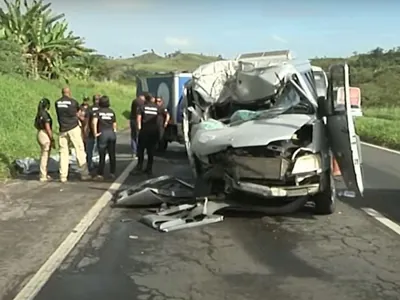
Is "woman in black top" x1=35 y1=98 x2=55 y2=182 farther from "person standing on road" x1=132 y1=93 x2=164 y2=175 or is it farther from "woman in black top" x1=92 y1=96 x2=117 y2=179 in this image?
"person standing on road" x1=132 y1=93 x2=164 y2=175

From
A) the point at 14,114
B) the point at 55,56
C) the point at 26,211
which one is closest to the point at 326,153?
the point at 26,211

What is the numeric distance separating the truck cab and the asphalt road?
10218mm

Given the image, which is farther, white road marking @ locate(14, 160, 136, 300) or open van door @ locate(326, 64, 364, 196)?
open van door @ locate(326, 64, 364, 196)

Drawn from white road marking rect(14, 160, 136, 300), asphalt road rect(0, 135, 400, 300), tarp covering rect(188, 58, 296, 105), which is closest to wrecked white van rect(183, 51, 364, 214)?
tarp covering rect(188, 58, 296, 105)

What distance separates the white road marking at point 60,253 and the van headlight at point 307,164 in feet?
9.83

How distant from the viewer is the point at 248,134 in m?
10.0

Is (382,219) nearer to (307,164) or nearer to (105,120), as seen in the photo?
(307,164)

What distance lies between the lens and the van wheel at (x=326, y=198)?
402 inches

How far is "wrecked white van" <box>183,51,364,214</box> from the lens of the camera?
9.80m

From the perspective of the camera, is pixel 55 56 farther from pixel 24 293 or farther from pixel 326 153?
pixel 24 293

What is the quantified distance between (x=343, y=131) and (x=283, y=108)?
1.87 m

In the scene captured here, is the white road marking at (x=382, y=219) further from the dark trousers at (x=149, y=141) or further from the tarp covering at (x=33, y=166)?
the tarp covering at (x=33, y=166)

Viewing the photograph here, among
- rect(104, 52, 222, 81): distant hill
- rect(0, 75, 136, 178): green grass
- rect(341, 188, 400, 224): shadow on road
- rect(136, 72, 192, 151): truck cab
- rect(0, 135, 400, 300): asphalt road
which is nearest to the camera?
rect(0, 135, 400, 300): asphalt road

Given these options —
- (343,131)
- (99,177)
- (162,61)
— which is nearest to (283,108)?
(343,131)
